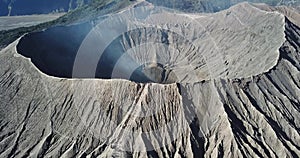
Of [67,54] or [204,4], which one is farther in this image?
[204,4]

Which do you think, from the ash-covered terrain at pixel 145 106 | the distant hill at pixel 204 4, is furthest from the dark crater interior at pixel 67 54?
the distant hill at pixel 204 4

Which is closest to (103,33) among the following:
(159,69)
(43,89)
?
(159,69)

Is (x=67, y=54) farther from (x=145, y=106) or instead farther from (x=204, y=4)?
(x=204, y=4)

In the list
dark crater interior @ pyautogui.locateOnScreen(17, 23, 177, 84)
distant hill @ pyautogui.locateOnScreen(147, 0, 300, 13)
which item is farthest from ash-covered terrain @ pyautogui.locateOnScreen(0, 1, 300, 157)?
distant hill @ pyautogui.locateOnScreen(147, 0, 300, 13)

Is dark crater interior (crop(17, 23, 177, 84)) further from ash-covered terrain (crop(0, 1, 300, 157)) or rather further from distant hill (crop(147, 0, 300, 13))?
distant hill (crop(147, 0, 300, 13))

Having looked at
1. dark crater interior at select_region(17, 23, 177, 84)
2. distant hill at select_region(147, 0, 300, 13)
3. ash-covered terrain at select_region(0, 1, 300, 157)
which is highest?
distant hill at select_region(147, 0, 300, 13)

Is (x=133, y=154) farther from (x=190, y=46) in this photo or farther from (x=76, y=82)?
(x=190, y=46)

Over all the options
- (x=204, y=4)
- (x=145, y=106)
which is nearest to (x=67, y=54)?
(x=145, y=106)

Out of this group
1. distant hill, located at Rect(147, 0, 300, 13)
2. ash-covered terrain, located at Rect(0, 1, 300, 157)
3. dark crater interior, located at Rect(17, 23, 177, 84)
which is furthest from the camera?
distant hill, located at Rect(147, 0, 300, 13)

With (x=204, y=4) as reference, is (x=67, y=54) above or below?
below
